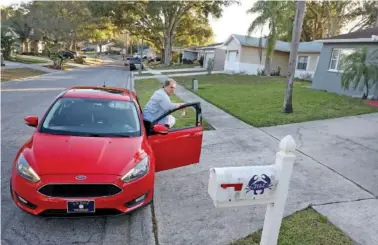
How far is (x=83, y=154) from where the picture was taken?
3.49m

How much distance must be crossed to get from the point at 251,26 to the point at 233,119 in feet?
60.2

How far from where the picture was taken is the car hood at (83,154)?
3.28m

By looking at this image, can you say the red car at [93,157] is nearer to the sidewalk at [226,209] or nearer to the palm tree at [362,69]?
the sidewalk at [226,209]

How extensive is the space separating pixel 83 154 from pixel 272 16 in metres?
24.0

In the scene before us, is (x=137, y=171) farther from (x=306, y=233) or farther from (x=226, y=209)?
(x=306, y=233)

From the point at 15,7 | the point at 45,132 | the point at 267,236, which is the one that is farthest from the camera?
the point at 15,7

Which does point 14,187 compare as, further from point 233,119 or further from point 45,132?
point 233,119

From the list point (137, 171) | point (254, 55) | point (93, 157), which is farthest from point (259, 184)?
point (254, 55)

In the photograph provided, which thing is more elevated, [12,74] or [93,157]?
[93,157]

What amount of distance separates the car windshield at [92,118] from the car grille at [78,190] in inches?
37.5

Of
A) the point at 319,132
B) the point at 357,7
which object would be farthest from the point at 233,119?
the point at 357,7

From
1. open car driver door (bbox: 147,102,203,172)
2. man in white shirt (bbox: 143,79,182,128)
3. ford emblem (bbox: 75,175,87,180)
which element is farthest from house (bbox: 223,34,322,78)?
ford emblem (bbox: 75,175,87,180)

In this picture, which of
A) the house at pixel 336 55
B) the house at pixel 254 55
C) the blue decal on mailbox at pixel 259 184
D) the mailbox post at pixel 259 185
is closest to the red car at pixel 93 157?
the mailbox post at pixel 259 185

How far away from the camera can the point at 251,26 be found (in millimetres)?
25406
